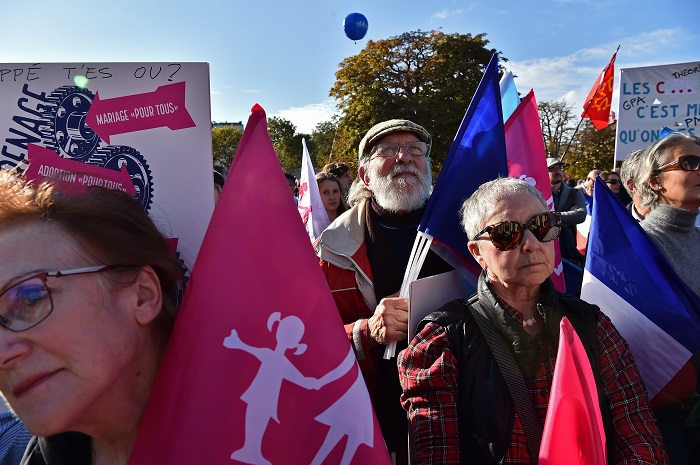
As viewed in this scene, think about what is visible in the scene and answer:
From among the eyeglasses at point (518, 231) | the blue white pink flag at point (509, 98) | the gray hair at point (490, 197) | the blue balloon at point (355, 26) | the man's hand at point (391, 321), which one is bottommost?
the man's hand at point (391, 321)

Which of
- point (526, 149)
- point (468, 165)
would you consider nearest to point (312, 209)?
point (526, 149)

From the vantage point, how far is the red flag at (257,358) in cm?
114

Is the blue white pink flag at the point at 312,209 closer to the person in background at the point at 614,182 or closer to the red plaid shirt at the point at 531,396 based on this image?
the red plaid shirt at the point at 531,396

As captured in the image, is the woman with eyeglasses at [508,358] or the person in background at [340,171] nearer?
the woman with eyeglasses at [508,358]

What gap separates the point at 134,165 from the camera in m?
1.68

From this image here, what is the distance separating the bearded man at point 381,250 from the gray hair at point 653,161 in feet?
3.65

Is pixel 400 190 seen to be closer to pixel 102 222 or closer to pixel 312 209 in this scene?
pixel 102 222

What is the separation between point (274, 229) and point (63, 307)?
485 mm

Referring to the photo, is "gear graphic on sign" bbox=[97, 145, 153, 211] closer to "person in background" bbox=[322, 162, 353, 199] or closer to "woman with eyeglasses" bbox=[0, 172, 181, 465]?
"woman with eyeglasses" bbox=[0, 172, 181, 465]

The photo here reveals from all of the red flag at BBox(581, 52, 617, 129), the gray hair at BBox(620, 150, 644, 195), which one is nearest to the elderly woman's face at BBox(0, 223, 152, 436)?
the gray hair at BBox(620, 150, 644, 195)

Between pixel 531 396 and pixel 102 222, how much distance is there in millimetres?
1381

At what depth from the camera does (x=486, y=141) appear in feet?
7.65

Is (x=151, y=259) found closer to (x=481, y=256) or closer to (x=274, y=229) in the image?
(x=274, y=229)

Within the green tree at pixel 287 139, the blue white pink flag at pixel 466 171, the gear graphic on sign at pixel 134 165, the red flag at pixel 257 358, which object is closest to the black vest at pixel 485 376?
the blue white pink flag at pixel 466 171
